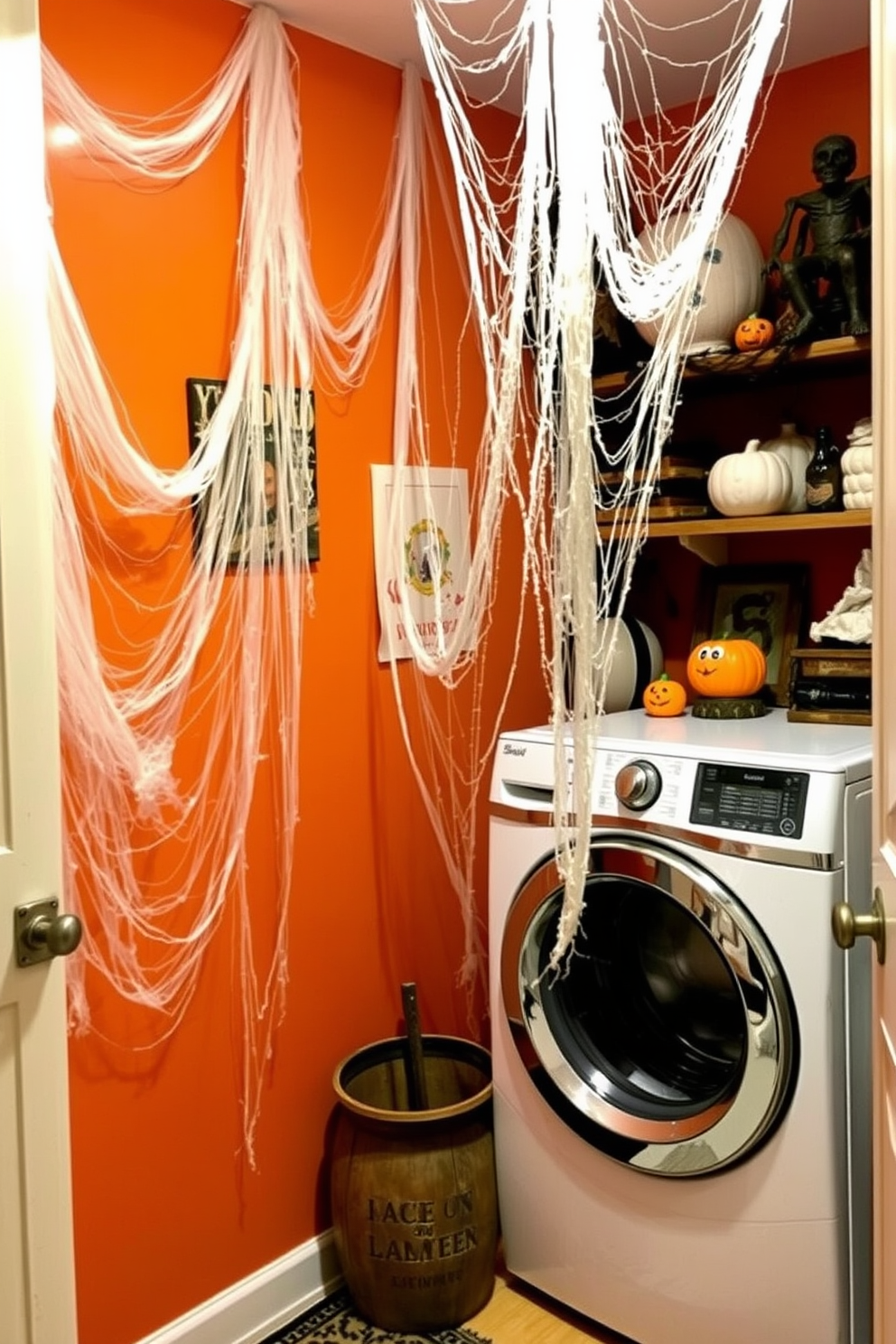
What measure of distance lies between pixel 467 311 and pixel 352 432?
1.10 ft

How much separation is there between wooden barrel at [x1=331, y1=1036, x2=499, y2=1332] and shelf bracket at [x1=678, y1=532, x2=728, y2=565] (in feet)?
3.71

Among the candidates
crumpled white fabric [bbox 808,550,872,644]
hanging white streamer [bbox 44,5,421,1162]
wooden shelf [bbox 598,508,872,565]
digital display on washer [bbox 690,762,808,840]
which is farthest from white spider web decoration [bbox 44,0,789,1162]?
crumpled white fabric [bbox 808,550,872,644]

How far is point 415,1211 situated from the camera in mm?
1992

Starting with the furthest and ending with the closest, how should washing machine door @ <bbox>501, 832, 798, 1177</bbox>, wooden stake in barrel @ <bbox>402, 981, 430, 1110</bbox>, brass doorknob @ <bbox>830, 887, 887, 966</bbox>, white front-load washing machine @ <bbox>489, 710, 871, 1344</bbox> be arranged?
wooden stake in barrel @ <bbox>402, 981, 430, 1110</bbox>, washing machine door @ <bbox>501, 832, 798, 1177</bbox>, white front-load washing machine @ <bbox>489, 710, 871, 1344</bbox>, brass doorknob @ <bbox>830, 887, 887, 966</bbox>

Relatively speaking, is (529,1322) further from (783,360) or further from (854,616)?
(783,360)

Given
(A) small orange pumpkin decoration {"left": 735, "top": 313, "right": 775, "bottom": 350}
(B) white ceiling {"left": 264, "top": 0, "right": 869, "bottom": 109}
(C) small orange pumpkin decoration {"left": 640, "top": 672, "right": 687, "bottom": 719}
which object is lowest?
(C) small orange pumpkin decoration {"left": 640, "top": 672, "right": 687, "bottom": 719}

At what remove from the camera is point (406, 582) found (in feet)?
7.34

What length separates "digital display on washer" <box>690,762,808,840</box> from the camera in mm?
1666

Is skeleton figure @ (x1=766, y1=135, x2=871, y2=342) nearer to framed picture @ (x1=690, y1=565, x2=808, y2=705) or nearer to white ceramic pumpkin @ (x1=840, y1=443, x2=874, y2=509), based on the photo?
white ceramic pumpkin @ (x1=840, y1=443, x2=874, y2=509)

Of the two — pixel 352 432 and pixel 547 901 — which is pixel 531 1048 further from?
pixel 352 432

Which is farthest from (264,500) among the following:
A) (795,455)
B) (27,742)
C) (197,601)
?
(795,455)

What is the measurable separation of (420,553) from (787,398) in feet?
2.67

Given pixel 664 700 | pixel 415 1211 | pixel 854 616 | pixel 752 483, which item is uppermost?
pixel 752 483

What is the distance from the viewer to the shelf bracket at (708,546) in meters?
2.35
